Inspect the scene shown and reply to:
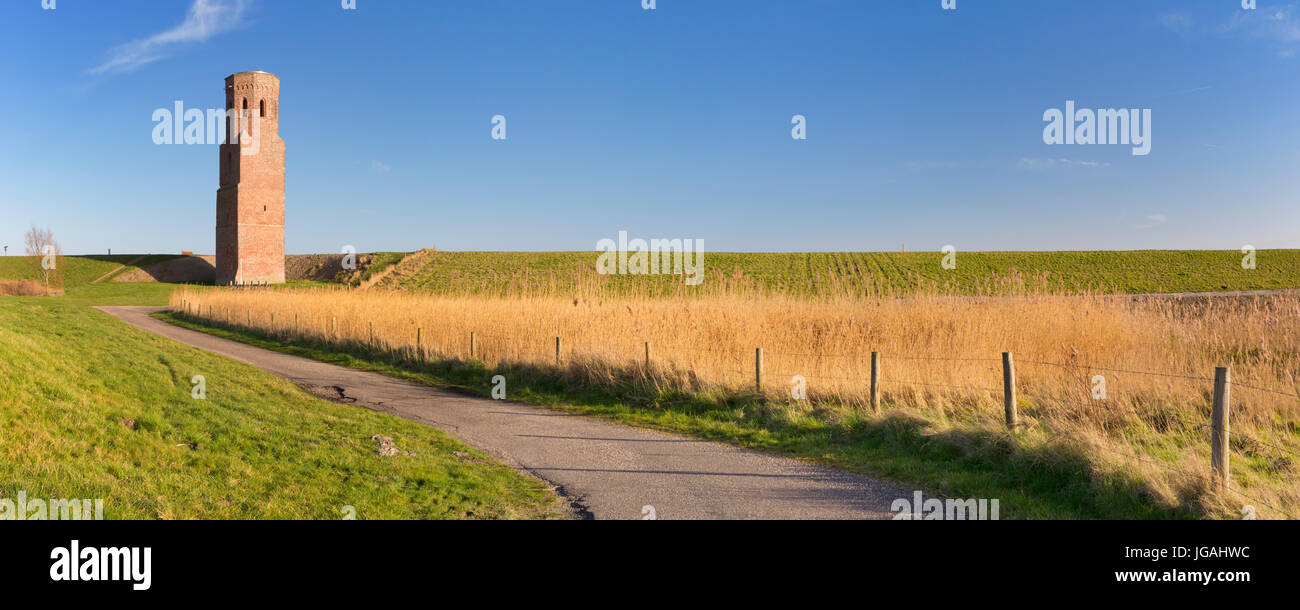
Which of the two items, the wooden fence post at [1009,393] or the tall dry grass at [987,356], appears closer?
the tall dry grass at [987,356]

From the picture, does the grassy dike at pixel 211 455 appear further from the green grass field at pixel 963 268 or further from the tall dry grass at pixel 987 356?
the green grass field at pixel 963 268

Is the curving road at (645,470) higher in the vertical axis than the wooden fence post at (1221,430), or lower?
lower

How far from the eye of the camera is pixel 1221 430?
240 inches

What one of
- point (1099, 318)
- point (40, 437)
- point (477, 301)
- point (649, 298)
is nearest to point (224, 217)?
point (477, 301)

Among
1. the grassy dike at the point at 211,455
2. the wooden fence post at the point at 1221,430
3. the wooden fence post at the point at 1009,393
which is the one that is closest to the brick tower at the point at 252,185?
the grassy dike at the point at 211,455

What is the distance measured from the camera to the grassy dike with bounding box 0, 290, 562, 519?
637cm

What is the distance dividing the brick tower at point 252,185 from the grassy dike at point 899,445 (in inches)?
2231

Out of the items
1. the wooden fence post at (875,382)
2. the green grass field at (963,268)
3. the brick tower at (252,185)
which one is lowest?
the wooden fence post at (875,382)

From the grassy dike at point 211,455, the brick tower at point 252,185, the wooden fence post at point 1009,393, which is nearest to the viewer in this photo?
the grassy dike at point 211,455

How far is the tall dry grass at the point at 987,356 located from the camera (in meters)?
8.00

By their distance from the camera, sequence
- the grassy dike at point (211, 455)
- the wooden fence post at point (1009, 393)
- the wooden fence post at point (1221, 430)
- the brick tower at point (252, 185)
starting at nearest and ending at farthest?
the wooden fence post at point (1221, 430)
the grassy dike at point (211, 455)
the wooden fence post at point (1009, 393)
the brick tower at point (252, 185)

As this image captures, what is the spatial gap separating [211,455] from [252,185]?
62.2 metres

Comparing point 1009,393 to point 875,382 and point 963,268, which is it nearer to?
point 875,382
